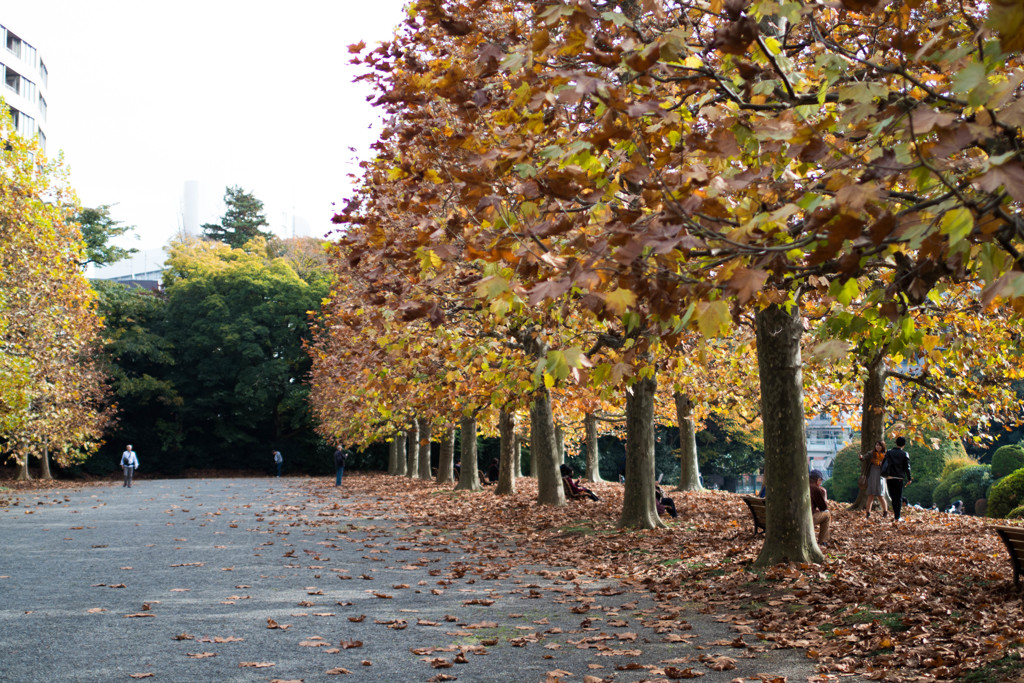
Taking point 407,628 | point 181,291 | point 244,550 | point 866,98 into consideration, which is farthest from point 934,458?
point 181,291

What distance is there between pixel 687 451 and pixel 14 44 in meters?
49.9

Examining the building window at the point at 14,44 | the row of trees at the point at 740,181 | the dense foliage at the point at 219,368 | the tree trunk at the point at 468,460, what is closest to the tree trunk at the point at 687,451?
the tree trunk at the point at 468,460

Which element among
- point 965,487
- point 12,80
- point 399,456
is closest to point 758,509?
point 965,487

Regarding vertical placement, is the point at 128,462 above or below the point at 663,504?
above

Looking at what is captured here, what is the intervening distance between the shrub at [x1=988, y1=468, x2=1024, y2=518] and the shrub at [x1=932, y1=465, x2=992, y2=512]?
1418 cm

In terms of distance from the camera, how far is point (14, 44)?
53156 mm

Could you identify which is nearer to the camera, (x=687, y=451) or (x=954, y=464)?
(x=687, y=451)

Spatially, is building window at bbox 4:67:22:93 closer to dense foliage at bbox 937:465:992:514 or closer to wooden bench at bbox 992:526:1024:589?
dense foliage at bbox 937:465:992:514

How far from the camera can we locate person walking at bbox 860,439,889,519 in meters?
17.6

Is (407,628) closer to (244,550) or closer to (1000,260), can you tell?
(1000,260)

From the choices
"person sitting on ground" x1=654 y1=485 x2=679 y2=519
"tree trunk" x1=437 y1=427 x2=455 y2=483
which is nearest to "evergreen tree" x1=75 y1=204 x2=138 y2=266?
"tree trunk" x1=437 y1=427 x2=455 y2=483

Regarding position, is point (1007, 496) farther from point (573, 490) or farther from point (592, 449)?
point (592, 449)

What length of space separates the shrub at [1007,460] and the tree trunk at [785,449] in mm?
24532

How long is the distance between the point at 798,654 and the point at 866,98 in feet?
15.5
